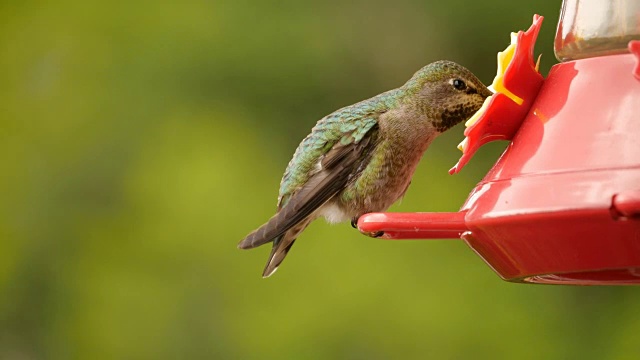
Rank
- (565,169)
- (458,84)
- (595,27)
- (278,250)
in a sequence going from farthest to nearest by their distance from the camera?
1. (278,250)
2. (458,84)
3. (595,27)
4. (565,169)

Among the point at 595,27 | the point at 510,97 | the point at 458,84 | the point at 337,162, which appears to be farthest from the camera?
the point at 337,162

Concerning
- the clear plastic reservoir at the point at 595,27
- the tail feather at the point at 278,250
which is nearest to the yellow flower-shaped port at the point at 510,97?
the clear plastic reservoir at the point at 595,27

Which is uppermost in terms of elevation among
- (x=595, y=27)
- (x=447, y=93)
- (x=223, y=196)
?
(x=595, y=27)

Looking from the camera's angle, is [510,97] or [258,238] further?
[258,238]

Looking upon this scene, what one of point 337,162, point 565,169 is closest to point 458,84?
point 337,162

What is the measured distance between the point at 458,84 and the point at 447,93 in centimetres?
9

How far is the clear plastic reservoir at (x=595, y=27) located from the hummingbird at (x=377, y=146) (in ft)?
2.81

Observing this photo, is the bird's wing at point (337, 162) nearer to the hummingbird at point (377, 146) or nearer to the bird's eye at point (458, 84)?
the hummingbird at point (377, 146)

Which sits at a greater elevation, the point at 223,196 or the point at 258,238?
the point at 258,238

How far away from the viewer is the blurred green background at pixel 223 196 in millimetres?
8172

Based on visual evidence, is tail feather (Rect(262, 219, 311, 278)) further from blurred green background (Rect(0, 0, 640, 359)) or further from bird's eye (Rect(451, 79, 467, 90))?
blurred green background (Rect(0, 0, 640, 359))

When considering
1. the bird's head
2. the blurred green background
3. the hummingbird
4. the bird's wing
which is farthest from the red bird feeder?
the blurred green background

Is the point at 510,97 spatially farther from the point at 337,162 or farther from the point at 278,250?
the point at 278,250

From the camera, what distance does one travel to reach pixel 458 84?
4.56 m
